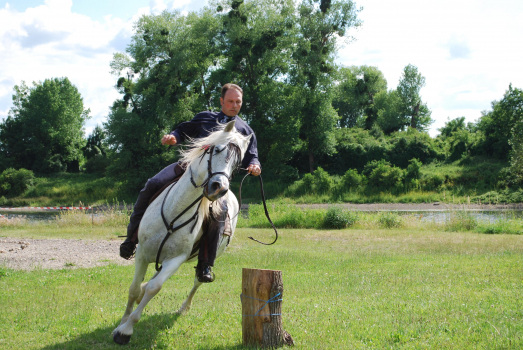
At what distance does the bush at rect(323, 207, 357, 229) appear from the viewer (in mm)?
21344

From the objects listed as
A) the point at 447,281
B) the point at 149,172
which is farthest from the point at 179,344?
the point at 149,172

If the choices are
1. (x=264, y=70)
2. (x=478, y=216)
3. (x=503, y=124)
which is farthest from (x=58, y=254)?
(x=503, y=124)

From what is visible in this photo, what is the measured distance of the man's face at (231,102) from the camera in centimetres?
618

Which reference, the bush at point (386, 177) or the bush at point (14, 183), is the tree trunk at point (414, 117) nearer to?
the bush at point (386, 177)

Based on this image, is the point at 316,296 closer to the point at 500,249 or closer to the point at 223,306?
the point at 223,306

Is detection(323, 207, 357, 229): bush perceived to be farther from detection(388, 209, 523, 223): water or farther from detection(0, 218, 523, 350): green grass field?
detection(0, 218, 523, 350): green grass field

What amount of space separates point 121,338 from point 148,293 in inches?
33.1

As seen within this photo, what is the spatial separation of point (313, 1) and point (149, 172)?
26.0 m

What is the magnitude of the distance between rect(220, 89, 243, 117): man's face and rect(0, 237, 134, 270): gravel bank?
7799 mm

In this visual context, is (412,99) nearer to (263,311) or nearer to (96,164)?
(96,164)

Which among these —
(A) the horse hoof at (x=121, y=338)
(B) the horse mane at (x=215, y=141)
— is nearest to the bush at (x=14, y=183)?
(A) the horse hoof at (x=121, y=338)

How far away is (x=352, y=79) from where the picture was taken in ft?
226

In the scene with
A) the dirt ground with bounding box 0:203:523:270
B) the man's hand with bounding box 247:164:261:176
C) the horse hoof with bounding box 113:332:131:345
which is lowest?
the dirt ground with bounding box 0:203:523:270

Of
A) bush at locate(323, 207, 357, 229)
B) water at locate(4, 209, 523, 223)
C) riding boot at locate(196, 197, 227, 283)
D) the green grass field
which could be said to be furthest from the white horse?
water at locate(4, 209, 523, 223)
